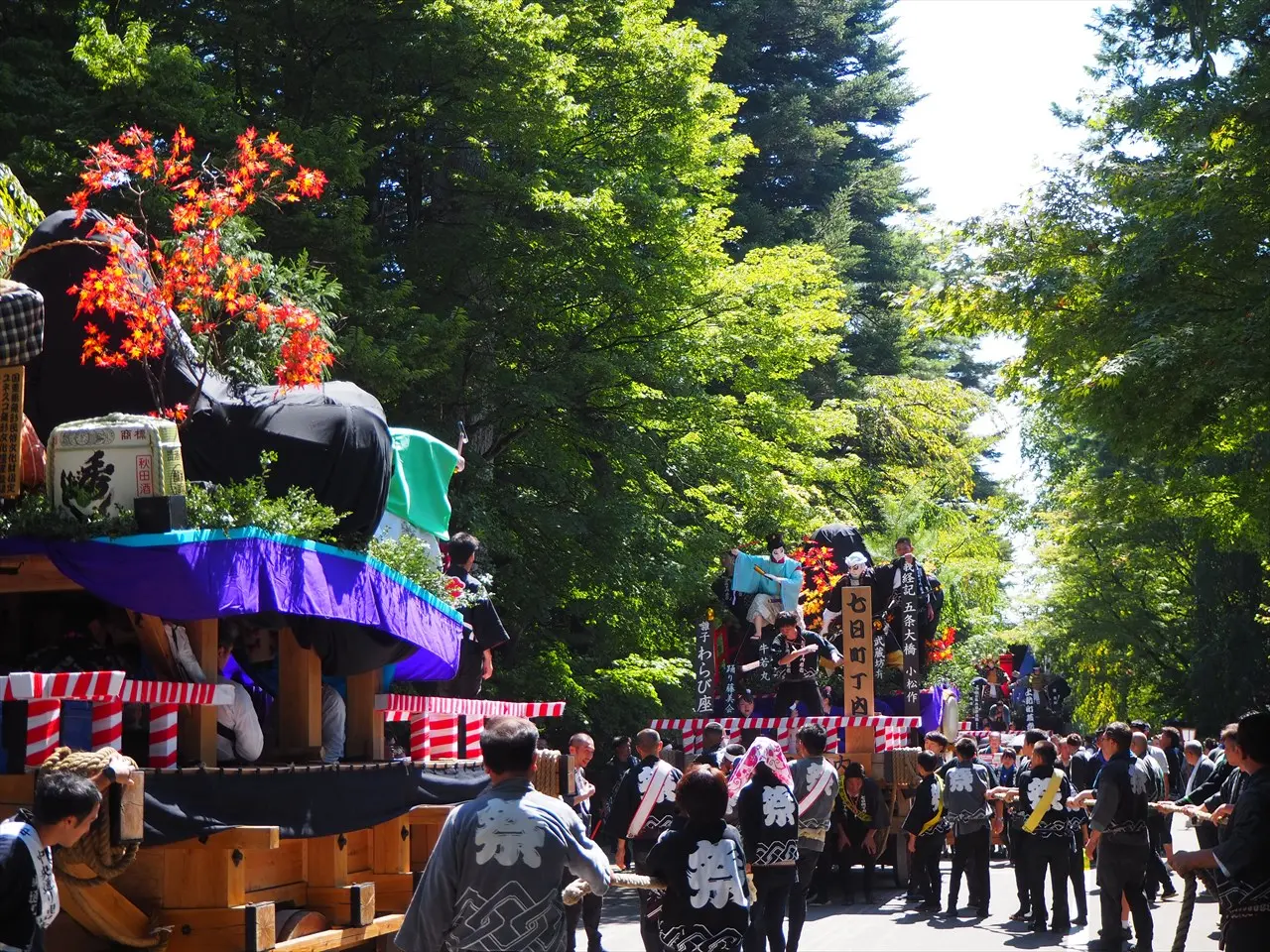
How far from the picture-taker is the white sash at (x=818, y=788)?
501 inches

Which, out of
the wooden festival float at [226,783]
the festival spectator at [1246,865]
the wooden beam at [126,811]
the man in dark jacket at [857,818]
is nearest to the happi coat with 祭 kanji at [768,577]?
the man in dark jacket at [857,818]

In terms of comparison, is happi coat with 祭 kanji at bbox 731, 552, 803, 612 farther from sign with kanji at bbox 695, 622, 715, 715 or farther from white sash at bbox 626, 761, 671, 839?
white sash at bbox 626, 761, 671, 839

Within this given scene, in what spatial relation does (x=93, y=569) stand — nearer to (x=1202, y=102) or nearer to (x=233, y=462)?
(x=233, y=462)

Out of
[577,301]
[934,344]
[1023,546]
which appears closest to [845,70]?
[934,344]

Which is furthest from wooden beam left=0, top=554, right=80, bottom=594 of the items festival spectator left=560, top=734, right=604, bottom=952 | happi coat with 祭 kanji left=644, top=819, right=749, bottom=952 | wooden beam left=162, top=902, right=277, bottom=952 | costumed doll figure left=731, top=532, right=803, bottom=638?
costumed doll figure left=731, top=532, right=803, bottom=638

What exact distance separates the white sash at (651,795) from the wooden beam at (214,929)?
4750 mm

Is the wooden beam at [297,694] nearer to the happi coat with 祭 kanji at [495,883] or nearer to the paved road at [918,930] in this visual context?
the happi coat with 祭 kanji at [495,883]

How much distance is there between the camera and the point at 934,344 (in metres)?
50.0

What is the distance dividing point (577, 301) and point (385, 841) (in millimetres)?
12591

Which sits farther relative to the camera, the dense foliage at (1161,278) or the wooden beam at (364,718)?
the dense foliage at (1161,278)

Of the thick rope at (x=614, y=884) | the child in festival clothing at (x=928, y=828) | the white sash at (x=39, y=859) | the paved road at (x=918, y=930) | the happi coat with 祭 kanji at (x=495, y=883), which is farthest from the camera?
the child in festival clothing at (x=928, y=828)

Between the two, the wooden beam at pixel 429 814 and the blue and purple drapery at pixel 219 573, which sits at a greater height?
the blue and purple drapery at pixel 219 573

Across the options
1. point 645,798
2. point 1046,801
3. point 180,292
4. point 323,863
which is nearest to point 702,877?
point 323,863

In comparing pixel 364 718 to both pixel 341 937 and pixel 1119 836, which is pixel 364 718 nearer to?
pixel 341 937
